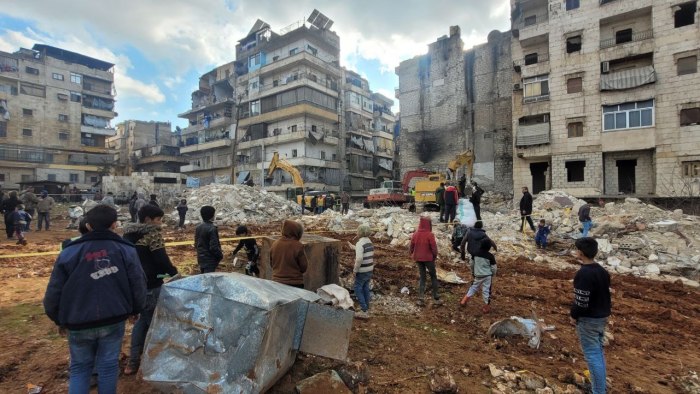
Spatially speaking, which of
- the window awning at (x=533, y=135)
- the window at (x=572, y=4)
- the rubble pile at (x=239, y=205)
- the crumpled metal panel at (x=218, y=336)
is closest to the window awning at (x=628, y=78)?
the window awning at (x=533, y=135)

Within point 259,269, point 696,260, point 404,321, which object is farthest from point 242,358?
point 696,260

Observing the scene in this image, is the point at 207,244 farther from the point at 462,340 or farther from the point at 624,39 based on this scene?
the point at 624,39

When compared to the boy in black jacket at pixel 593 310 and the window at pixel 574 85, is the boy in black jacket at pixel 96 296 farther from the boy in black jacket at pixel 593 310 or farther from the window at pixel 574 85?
the window at pixel 574 85

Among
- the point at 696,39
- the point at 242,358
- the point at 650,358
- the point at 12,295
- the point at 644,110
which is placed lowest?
the point at 650,358

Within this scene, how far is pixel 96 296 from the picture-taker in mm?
2475

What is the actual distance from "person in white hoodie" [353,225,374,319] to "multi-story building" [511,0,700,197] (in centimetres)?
2380

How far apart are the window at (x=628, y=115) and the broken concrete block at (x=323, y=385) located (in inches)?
1081

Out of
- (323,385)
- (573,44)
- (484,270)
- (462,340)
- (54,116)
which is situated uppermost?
(573,44)

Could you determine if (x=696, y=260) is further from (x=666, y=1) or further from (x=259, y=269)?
(x=666, y=1)

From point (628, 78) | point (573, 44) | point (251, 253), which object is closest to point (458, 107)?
point (573, 44)

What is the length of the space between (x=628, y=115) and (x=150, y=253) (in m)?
28.7

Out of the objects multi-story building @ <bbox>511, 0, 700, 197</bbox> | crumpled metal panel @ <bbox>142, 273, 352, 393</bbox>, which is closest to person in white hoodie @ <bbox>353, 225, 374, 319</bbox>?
crumpled metal panel @ <bbox>142, 273, 352, 393</bbox>

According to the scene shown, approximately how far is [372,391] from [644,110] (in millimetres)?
27814

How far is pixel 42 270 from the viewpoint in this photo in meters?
8.09
